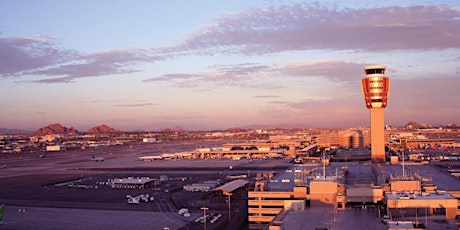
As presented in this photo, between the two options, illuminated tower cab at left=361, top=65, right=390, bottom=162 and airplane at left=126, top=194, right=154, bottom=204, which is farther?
illuminated tower cab at left=361, top=65, right=390, bottom=162

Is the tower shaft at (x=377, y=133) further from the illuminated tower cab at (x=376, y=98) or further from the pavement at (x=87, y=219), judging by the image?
the pavement at (x=87, y=219)

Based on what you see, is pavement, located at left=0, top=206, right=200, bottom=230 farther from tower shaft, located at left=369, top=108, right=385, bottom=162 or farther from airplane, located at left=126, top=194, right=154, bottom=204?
tower shaft, located at left=369, top=108, right=385, bottom=162

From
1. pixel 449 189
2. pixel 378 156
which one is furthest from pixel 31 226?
pixel 378 156

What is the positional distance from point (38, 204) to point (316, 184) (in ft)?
121

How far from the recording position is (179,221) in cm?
4591

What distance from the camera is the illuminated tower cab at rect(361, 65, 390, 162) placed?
251 ft

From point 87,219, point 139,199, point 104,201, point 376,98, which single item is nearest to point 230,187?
point 139,199

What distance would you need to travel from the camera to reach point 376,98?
77562mm

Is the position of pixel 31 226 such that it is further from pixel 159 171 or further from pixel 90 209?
pixel 159 171

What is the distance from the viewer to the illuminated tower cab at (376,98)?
76.6 metres

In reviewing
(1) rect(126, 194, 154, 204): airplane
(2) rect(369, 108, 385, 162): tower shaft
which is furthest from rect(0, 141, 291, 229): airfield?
(2) rect(369, 108, 385, 162): tower shaft

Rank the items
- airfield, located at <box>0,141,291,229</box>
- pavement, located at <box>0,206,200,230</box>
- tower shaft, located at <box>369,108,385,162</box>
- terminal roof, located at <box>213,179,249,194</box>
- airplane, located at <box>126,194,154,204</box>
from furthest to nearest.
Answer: tower shaft, located at <box>369,108,385,162</box> → terminal roof, located at <box>213,179,249,194</box> → airplane, located at <box>126,194,154,204</box> → airfield, located at <box>0,141,291,229</box> → pavement, located at <box>0,206,200,230</box>

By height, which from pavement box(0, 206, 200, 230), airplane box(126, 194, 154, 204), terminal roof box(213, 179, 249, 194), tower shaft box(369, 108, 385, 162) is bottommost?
pavement box(0, 206, 200, 230)

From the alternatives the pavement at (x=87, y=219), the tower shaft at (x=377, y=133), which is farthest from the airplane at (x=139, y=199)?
the tower shaft at (x=377, y=133)
